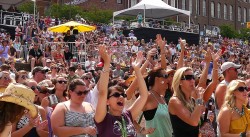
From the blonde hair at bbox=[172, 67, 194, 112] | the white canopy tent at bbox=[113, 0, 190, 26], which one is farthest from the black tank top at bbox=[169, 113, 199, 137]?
the white canopy tent at bbox=[113, 0, 190, 26]

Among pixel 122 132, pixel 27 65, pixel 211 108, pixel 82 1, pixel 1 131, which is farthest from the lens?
pixel 82 1

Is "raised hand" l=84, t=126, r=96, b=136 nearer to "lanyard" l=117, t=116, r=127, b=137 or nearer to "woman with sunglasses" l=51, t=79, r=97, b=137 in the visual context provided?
"woman with sunglasses" l=51, t=79, r=97, b=137

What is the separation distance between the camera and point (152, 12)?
112 feet

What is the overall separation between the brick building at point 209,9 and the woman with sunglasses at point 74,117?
41393 millimetres

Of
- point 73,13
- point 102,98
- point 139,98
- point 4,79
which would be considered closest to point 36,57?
point 4,79

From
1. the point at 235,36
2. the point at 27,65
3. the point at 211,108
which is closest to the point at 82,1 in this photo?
the point at 235,36

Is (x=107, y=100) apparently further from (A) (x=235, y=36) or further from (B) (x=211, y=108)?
(A) (x=235, y=36)

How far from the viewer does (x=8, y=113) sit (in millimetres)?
3406

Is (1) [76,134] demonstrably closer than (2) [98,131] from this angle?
No

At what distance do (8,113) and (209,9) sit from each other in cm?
6016

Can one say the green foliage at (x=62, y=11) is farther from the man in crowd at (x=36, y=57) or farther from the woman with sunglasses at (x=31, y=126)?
the woman with sunglasses at (x=31, y=126)

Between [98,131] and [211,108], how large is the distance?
10.8ft

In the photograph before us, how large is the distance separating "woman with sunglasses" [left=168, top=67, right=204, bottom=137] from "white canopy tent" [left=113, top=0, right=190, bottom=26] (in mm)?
25668

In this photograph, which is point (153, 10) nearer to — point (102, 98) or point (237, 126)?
point (237, 126)
